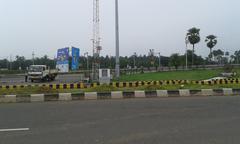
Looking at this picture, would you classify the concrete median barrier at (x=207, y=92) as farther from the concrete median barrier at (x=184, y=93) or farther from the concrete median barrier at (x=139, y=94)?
the concrete median barrier at (x=139, y=94)

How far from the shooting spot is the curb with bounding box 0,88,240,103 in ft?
47.8

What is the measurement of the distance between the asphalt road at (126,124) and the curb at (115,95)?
285 centimetres

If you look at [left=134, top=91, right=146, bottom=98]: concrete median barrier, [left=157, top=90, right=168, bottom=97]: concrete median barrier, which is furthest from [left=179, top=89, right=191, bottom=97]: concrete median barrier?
[left=134, top=91, right=146, bottom=98]: concrete median barrier

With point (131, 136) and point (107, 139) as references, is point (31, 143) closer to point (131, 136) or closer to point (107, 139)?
point (107, 139)

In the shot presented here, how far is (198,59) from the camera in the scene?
311 ft

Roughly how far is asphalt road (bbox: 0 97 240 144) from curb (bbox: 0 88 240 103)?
9.34ft

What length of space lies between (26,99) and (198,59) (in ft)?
276

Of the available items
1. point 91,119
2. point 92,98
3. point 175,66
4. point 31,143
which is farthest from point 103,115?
point 175,66

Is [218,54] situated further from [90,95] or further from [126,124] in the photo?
[126,124]

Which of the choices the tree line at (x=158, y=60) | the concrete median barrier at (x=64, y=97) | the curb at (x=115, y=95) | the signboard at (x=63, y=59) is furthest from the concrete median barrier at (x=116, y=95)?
the tree line at (x=158, y=60)

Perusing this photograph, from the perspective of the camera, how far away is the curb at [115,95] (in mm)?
14555

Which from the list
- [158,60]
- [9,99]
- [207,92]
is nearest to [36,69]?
[9,99]

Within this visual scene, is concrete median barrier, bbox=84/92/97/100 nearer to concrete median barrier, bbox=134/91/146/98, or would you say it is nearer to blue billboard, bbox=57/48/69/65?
concrete median barrier, bbox=134/91/146/98

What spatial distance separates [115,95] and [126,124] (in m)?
6.69
